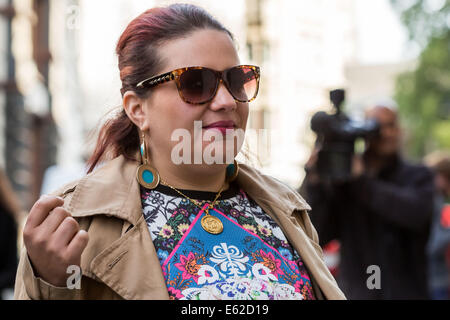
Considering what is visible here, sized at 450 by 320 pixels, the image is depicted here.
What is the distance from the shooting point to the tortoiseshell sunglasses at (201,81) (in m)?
1.85

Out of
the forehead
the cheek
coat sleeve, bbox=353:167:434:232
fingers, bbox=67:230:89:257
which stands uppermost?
the forehead

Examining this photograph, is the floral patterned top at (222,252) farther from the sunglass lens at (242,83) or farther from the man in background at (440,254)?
the man in background at (440,254)

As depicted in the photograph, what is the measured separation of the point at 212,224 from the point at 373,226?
222 cm

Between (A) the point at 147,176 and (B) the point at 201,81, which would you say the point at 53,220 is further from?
(B) the point at 201,81

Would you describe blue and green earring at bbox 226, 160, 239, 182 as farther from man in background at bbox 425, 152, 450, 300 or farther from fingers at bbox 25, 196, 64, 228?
man in background at bbox 425, 152, 450, 300

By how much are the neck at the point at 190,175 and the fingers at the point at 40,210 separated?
18.0 inches

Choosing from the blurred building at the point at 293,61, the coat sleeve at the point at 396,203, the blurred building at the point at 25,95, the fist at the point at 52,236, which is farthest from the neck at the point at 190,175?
the blurred building at the point at 293,61

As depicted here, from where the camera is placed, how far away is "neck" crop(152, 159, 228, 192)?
1.93m

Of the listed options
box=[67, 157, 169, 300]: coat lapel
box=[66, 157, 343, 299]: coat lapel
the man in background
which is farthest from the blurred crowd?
box=[67, 157, 169, 300]: coat lapel

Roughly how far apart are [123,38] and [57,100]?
1536 cm

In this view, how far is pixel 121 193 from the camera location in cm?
183

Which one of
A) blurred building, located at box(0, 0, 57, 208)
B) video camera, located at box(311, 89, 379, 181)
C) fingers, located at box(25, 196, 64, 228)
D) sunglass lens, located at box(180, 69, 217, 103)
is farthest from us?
blurred building, located at box(0, 0, 57, 208)

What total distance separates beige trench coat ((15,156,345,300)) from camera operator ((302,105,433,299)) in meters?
1.79

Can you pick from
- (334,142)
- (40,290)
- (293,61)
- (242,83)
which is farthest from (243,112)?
(293,61)
